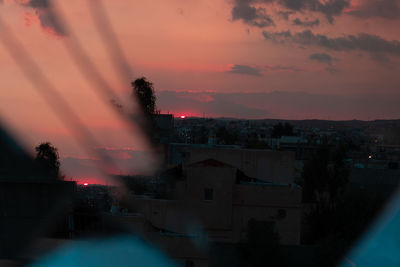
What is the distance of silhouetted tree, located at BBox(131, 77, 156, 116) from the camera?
23.1m

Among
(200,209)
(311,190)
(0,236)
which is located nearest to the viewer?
(0,236)

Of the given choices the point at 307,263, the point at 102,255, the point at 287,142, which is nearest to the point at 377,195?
the point at 307,263

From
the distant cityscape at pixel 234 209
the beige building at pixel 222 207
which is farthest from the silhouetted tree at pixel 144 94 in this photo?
the beige building at pixel 222 207

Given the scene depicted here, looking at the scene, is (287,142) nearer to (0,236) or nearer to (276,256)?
(276,256)

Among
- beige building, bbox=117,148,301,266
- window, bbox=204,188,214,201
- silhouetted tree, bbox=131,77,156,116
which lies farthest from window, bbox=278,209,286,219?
silhouetted tree, bbox=131,77,156,116

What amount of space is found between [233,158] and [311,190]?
473 cm

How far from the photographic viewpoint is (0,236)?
15.9 feet

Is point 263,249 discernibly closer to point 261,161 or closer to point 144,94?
point 261,161

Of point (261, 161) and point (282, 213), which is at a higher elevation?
point (261, 161)

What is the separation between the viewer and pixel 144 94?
23.2 metres

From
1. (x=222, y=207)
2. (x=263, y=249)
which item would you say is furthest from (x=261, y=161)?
(x=263, y=249)

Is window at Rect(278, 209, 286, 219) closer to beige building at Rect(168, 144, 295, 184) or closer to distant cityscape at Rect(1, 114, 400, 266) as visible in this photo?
distant cityscape at Rect(1, 114, 400, 266)

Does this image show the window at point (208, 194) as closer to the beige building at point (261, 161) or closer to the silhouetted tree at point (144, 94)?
the beige building at point (261, 161)

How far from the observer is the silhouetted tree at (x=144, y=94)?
909 inches
